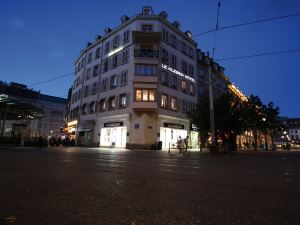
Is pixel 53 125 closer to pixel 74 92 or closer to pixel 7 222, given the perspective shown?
pixel 74 92

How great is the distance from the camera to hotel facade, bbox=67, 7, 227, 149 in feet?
109

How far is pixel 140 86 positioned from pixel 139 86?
132 mm

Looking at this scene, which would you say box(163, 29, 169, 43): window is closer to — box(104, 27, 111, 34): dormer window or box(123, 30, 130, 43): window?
box(123, 30, 130, 43): window

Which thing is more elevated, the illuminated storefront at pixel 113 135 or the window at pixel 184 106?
the window at pixel 184 106

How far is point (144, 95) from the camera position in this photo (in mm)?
33250

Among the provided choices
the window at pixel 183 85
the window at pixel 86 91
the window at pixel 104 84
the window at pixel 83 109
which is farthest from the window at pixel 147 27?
the window at pixel 83 109

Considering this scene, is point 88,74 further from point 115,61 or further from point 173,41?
point 173,41

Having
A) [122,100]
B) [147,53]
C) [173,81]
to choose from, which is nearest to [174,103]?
[173,81]

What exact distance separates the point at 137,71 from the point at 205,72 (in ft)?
60.5

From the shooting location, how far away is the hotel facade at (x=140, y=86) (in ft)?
109

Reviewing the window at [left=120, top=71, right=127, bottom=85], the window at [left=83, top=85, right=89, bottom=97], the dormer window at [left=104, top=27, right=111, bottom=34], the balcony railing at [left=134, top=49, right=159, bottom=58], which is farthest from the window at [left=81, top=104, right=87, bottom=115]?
the balcony railing at [left=134, top=49, right=159, bottom=58]

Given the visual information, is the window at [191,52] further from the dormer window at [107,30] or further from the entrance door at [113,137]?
the entrance door at [113,137]

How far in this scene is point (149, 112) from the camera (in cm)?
3300

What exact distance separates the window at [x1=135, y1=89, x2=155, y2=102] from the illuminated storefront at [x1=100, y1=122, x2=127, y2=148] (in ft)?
15.0
